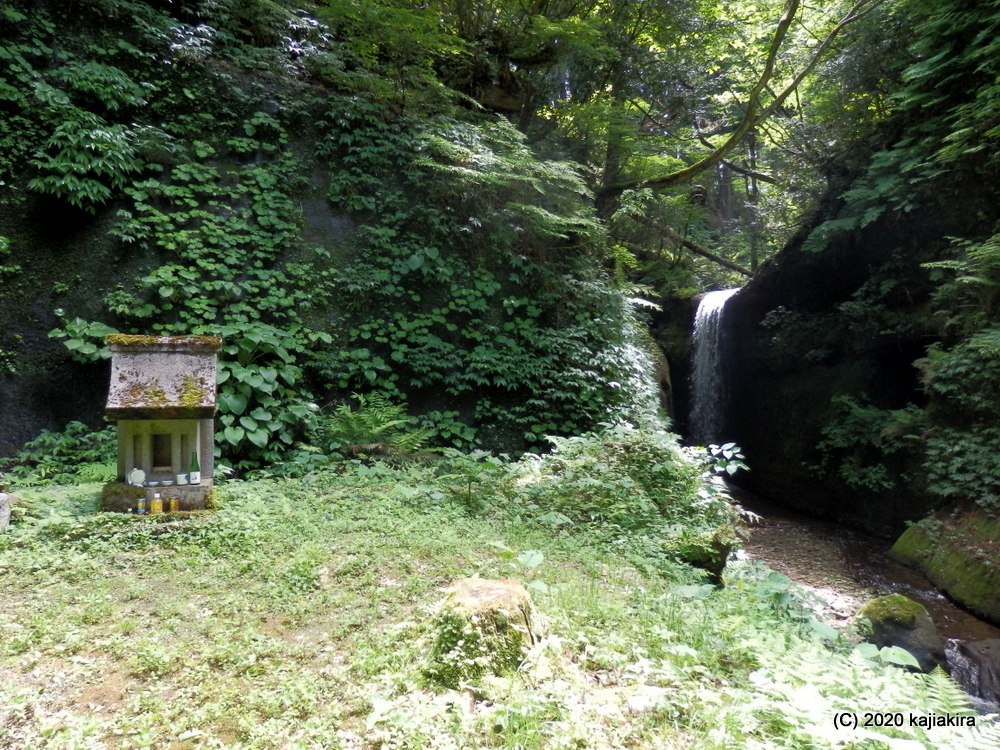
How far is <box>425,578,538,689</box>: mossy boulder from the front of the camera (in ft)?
7.70

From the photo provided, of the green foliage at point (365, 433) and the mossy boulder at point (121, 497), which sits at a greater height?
the green foliage at point (365, 433)

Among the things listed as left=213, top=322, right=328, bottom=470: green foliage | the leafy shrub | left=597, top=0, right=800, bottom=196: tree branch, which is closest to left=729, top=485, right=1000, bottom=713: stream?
the leafy shrub

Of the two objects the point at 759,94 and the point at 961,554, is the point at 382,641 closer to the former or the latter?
the point at 961,554

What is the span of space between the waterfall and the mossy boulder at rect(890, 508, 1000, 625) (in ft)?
20.1

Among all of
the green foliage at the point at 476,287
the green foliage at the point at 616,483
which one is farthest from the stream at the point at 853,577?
the green foliage at the point at 476,287

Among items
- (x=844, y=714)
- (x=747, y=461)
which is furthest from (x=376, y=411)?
(x=747, y=461)

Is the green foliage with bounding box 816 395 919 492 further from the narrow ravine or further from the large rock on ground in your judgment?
the large rock on ground

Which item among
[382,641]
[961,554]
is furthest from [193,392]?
[961,554]

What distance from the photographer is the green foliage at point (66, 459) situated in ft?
18.6

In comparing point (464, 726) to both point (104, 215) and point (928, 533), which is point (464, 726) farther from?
point (928, 533)

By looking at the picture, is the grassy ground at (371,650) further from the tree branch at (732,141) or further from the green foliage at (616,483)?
the tree branch at (732,141)

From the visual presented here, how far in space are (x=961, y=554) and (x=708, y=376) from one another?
770cm

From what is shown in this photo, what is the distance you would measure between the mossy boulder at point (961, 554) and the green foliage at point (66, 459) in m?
10.1

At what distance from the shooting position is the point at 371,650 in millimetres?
2639
